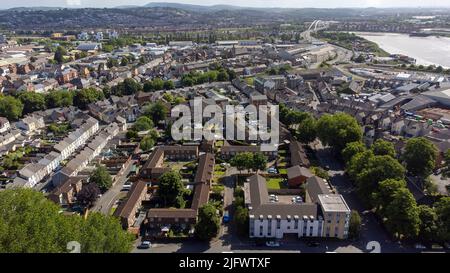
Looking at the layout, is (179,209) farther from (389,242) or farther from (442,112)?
(442,112)

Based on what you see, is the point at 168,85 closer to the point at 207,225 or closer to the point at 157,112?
the point at 157,112

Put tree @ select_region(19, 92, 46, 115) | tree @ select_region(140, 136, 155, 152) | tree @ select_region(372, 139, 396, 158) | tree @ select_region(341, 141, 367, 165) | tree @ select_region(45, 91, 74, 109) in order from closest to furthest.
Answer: tree @ select_region(372, 139, 396, 158)
tree @ select_region(341, 141, 367, 165)
tree @ select_region(140, 136, 155, 152)
tree @ select_region(19, 92, 46, 115)
tree @ select_region(45, 91, 74, 109)

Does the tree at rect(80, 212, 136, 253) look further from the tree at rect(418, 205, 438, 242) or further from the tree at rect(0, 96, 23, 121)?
the tree at rect(0, 96, 23, 121)

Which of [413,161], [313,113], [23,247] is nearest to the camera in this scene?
[23,247]

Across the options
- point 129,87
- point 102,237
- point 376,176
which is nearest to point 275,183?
point 376,176

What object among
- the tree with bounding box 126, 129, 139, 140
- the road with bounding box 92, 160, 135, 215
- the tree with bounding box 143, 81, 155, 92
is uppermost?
the tree with bounding box 143, 81, 155, 92

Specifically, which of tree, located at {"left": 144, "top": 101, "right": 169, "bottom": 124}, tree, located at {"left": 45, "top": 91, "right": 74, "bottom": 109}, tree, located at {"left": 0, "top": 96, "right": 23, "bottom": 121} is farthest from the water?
tree, located at {"left": 0, "top": 96, "right": 23, "bottom": 121}
